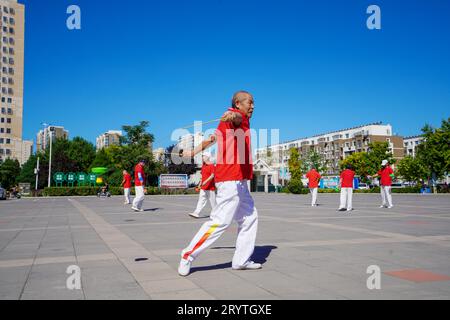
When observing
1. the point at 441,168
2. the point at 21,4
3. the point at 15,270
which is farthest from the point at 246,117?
the point at 21,4

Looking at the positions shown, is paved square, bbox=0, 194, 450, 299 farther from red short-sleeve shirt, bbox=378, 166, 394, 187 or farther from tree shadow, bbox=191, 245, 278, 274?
red short-sleeve shirt, bbox=378, 166, 394, 187

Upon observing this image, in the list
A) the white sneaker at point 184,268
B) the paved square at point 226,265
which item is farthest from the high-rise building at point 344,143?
the white sneaker at point 184,268

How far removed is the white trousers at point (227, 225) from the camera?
419 centimetres

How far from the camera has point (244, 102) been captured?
4.56 meters

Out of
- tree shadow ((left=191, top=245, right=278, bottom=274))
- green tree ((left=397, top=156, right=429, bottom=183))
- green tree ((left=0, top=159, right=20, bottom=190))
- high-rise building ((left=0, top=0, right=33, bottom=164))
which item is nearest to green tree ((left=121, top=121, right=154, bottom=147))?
green tree ((left=0, top=159, right=20, bottom=190))

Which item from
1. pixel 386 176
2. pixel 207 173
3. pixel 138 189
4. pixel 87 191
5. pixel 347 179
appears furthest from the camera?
pixel 87 191

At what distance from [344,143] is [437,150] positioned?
2556 inches

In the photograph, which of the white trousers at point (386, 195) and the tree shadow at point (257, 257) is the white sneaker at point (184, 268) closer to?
the tree shadow at point (257, 257)

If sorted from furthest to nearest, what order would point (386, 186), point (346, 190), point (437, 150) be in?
point (437, 150), point (386, 186), point (346, 190)

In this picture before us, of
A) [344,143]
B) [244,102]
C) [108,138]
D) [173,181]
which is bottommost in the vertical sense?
[173,181]

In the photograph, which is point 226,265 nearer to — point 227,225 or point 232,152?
point 227,225

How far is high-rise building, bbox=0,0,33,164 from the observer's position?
99.1m

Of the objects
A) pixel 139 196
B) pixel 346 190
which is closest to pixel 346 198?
pixel 346 190
